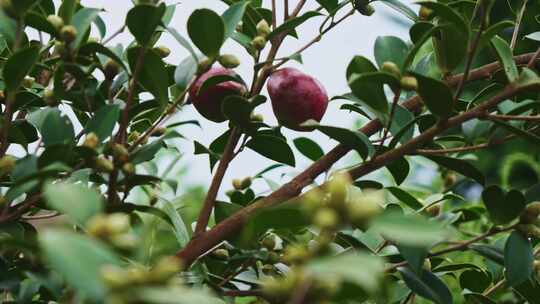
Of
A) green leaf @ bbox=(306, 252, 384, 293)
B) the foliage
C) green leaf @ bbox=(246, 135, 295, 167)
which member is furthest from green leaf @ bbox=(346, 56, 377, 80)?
green leaf @ bbox=(306, 252, 384, 293)

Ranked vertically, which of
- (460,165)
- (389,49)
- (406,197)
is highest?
(389,49)

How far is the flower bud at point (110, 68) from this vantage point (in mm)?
861

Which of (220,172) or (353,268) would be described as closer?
(353,268)

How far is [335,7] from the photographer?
960mm

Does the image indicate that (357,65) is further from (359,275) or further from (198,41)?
(359,275)

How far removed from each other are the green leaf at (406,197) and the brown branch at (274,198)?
0.36 ft

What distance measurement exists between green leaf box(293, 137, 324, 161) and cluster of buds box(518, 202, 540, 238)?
291 mm

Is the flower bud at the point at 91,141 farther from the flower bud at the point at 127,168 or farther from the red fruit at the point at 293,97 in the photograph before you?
the red fruit at the point at 293,97

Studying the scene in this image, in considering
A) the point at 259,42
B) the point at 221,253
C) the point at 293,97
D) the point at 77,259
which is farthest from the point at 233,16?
the point at 77,259

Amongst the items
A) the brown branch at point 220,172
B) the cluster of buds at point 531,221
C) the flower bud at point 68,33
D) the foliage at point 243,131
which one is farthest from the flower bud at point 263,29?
the cluster of buds at point 531,221

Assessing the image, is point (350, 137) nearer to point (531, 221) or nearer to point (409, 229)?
point (531, 221)

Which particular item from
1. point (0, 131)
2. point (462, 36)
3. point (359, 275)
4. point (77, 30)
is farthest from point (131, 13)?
point (359, 275)

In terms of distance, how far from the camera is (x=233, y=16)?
2.81 feet

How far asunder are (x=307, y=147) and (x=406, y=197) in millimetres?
135
